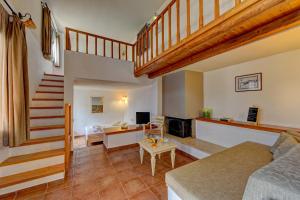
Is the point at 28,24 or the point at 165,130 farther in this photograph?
the point at 165,130

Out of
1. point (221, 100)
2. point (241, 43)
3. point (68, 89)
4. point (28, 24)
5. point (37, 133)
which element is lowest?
point (37, 133)

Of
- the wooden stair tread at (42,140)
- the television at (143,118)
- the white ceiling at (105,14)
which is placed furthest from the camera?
the television at (143,118)

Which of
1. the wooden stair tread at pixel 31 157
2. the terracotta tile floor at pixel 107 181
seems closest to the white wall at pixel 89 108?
the terracotta tile floor at pixel 107 181

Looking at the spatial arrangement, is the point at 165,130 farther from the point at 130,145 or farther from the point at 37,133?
the point at 37,133

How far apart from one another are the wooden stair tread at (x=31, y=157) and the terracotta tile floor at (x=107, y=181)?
1.44 feet

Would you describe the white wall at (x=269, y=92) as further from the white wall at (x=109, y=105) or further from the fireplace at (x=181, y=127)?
the white wall at (x=109, y=105)

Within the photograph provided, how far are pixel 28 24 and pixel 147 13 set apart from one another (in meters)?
3.10

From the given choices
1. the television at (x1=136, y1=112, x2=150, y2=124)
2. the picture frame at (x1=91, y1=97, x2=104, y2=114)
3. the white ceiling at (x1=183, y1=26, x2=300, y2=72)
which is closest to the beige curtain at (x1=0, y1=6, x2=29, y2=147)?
the television at (x1=136, y1=112, x2=150, y2=124)

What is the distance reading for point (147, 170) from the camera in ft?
8.31

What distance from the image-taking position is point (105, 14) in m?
3.98

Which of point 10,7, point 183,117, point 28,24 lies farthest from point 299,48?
point 10,7

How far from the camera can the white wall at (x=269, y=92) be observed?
7.52ft

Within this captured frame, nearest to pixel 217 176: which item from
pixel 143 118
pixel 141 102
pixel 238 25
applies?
pixel 238 25

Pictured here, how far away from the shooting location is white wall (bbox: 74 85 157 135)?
514cm
